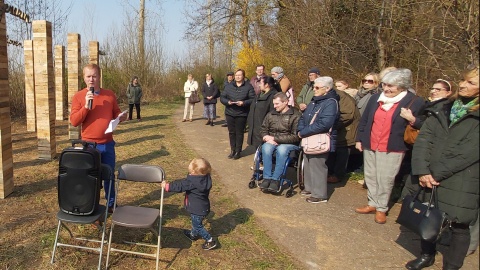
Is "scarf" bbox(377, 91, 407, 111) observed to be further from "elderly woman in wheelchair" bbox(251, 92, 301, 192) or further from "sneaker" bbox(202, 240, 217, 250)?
"sneaker" bbox(202, 240, 217, 250)

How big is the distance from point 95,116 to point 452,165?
3450mm

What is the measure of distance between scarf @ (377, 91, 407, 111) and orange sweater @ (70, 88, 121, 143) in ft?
10.5

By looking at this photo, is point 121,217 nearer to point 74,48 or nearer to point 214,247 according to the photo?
point 214,247

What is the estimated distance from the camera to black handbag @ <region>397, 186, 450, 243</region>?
115 inches

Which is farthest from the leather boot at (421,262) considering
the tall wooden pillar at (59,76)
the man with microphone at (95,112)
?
the tall wooden pillar at (59,76)

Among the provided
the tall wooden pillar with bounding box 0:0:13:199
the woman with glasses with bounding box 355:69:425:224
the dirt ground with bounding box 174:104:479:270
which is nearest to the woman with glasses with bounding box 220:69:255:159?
the dirt ground with bounding box 174:104:479:270

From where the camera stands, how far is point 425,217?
302cm

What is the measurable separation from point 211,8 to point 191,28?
1558mm

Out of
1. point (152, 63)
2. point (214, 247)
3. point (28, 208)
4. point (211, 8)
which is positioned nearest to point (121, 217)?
point (214, 247)

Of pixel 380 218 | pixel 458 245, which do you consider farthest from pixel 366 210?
pixel 458 245

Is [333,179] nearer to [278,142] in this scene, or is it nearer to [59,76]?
[278,142]

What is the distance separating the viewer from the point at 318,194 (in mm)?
5109

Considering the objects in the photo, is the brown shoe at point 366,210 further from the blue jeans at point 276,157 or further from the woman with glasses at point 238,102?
the woman with glasses at point 238,102

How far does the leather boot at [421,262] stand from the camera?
3.44 m
